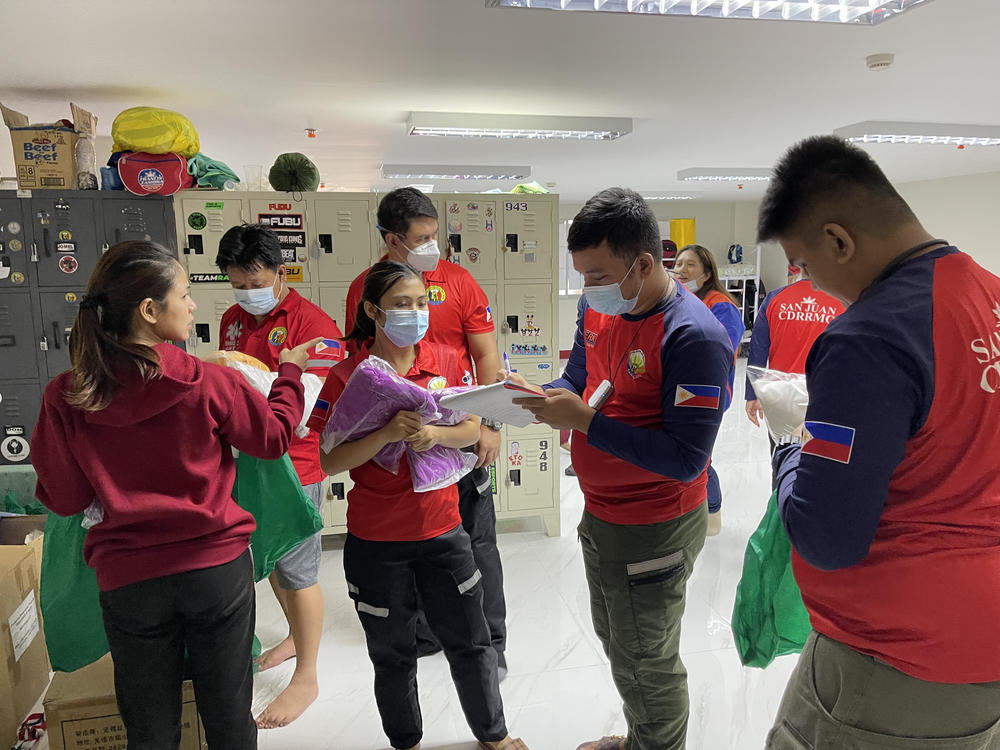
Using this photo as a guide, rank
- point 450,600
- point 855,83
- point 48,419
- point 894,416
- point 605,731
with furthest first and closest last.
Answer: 1. point 855,83
2. point 605,731
3. point 450,600
4. point 48,419
5. point 894,416

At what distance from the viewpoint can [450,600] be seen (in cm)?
180

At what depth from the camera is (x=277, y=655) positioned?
2682mm

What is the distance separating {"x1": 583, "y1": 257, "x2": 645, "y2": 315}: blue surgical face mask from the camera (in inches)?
61.6

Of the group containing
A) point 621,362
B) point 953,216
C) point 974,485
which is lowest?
point 974,485

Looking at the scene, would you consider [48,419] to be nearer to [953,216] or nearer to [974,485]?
[974,485]

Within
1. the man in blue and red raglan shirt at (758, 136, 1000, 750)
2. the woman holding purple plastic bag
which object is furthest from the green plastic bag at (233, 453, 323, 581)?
the man in blue and red raglan shirt at (758, 136, 1000, 750)

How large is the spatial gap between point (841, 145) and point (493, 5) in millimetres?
2259

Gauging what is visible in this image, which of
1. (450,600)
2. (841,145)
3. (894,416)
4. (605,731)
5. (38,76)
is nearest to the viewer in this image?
(894,416)

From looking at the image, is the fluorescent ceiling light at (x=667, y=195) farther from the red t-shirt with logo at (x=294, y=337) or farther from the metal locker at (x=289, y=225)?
the red t-shirt with logo at (x=294, y=337)

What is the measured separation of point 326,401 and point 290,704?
128 centimetres

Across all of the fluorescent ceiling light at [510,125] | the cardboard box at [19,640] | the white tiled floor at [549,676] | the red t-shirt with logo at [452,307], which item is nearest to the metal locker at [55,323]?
the cardboard box at [19,640]

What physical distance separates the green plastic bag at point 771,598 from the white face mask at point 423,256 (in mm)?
1444

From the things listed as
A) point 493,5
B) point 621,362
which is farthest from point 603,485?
point 493,5

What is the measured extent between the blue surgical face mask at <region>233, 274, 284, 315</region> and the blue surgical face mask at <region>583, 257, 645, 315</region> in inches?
49.5
